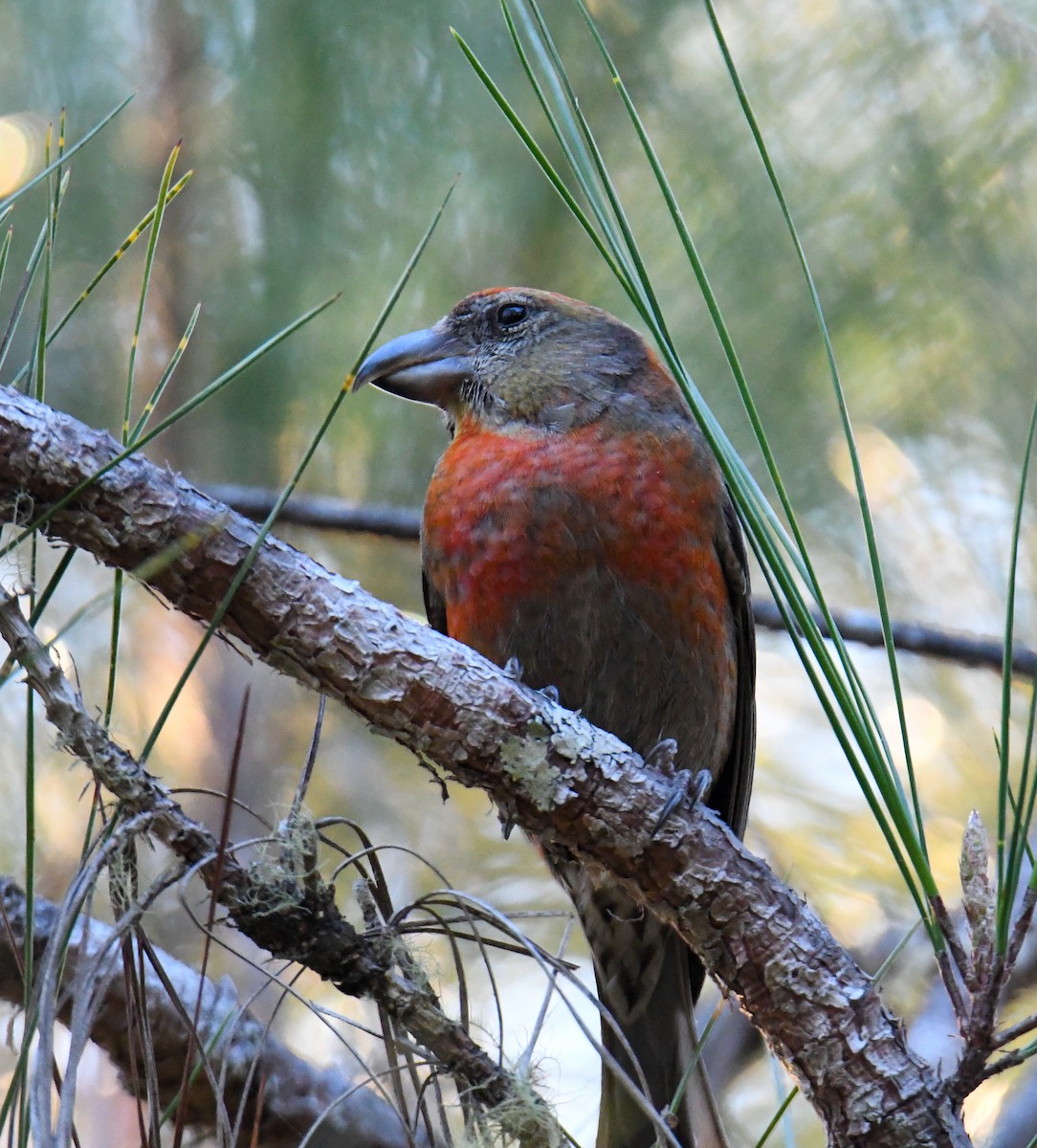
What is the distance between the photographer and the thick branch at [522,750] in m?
1.53

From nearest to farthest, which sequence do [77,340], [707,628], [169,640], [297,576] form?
[297,576] < [707,628] < [77,340] < [169,640]

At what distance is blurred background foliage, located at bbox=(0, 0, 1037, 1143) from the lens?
2.80 meters

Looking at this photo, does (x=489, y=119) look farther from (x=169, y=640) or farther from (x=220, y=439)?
(x=169, y=640)

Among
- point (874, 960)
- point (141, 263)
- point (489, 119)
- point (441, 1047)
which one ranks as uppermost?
point (489, 119)

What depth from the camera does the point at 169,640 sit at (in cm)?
333

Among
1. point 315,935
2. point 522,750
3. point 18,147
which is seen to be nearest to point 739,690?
point 522,750

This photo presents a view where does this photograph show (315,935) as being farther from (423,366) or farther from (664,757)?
(423,366)

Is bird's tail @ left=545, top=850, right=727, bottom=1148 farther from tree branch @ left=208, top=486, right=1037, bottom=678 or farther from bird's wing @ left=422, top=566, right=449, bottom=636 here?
tree branch @ left=208, top=486, right=1037, bottom=678

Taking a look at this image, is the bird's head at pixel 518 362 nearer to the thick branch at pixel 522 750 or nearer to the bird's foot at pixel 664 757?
the bird's foot at pixel 664 757

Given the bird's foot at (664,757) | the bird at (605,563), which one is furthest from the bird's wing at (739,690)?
the bird's foot at (664,757)

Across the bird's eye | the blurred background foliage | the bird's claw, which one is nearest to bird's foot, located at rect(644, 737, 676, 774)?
the bird's claw

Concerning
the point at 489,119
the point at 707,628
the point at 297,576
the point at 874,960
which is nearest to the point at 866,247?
the point at 489,119

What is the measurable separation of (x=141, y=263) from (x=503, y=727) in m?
1.74

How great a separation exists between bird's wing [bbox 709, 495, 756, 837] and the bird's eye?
586 mm
